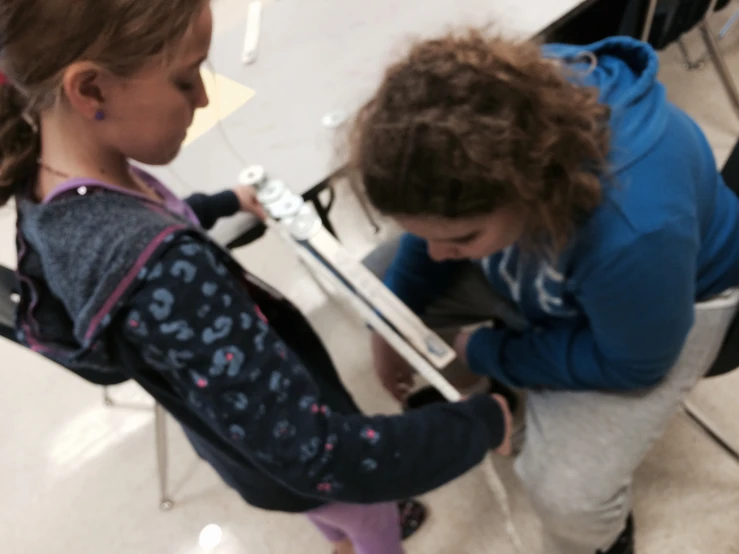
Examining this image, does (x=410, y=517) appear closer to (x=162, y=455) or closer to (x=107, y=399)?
(x=162, y=455)

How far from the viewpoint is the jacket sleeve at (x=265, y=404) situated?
0.50 metres

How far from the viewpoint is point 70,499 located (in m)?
1.37

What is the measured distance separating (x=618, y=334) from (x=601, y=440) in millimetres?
192

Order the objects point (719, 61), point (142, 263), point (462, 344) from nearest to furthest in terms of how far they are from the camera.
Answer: point (142, 263) < point (462, 344) < point (719, 61)

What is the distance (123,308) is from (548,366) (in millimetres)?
576

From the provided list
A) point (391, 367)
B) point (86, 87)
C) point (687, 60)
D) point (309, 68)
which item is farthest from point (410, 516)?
point (687, 60)

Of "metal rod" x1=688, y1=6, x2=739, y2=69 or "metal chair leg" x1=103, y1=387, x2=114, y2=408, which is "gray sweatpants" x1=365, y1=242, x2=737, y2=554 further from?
"metal rod" x1=688, y1=6, x2=739, y2=69

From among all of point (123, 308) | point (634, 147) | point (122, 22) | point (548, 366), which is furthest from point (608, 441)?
point (122, 22)

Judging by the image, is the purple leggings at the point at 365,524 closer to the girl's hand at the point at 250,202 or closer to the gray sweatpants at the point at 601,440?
the gray sweatpants at the point at 601,440

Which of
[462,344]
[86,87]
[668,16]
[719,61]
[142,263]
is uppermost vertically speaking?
[86,87]

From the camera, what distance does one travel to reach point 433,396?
4.04ft

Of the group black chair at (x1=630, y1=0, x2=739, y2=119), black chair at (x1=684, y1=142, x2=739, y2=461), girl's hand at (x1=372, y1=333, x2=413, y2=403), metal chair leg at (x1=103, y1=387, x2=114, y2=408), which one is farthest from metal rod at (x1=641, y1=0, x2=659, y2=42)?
metal chair leg at (x1=103, y1=387, x2=114, y2=408)

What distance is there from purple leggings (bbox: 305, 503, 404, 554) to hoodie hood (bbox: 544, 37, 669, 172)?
1.79ft

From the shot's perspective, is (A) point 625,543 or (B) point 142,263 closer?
(B) point 142,263
